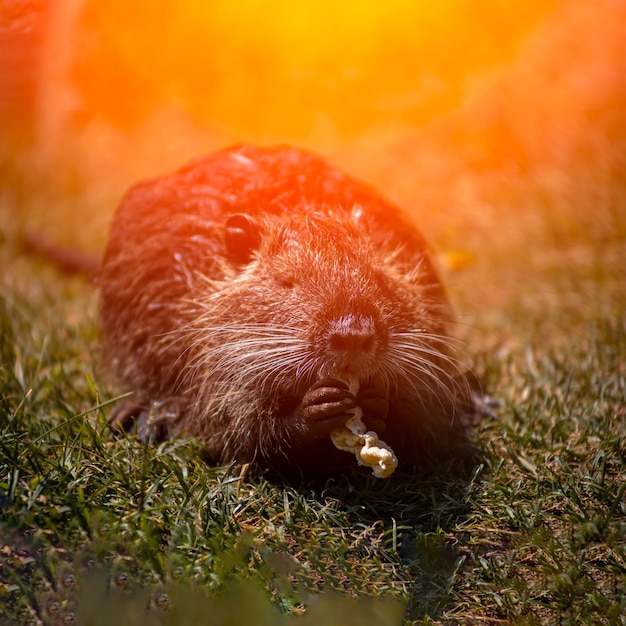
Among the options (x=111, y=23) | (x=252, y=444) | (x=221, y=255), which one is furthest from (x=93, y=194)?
(x=252, y=444)

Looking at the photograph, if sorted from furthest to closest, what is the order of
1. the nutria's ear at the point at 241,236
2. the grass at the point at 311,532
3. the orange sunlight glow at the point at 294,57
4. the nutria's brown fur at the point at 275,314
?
the orange sunlight glow at the point at 294,57, the nutria's ear at the point at 241,236, the nutria's brown fur at the point at 275,314, the grass at the point at 311,532

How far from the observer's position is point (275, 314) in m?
2.67

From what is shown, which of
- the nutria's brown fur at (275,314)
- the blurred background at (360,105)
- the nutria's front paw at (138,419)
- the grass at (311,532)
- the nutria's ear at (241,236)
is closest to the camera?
the grass at (311,532)

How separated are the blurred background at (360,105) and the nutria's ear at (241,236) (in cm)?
156

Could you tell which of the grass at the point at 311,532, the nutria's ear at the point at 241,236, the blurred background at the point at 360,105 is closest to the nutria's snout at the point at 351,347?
the grass at the point at 311,532

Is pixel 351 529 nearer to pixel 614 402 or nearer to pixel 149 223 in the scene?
pixel 614 402

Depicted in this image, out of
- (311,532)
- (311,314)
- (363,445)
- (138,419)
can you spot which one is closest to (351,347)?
(311,314)

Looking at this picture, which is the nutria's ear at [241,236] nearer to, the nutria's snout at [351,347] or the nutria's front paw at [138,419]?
the nutria's snout at [351,347]

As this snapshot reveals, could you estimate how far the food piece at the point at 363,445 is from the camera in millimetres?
2480

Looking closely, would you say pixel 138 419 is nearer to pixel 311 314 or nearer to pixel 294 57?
pixel 311 314

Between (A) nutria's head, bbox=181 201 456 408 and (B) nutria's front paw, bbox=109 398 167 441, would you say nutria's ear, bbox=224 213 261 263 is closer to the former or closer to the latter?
(A) nutria's head, bbox=181 201 456 408

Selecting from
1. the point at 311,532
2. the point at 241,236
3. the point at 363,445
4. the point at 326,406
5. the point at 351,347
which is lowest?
the point at 311,532

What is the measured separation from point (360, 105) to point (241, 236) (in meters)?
5.75

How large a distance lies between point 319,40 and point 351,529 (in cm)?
652
